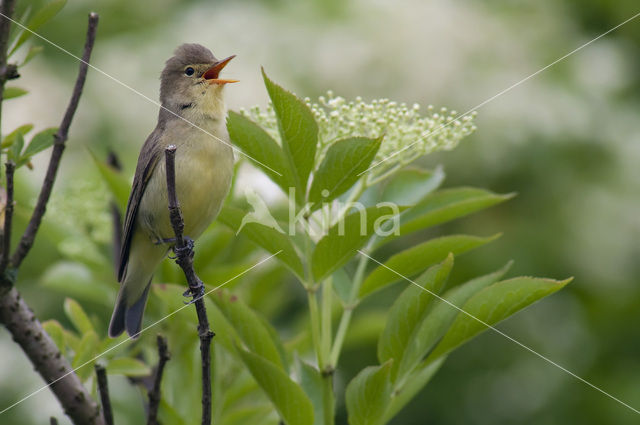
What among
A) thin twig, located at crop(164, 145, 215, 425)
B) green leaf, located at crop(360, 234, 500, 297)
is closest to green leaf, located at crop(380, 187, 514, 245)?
green leaf, located at crop(360, 234, 500, 297)

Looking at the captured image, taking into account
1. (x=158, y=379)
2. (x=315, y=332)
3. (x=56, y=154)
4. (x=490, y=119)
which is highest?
(x=56, y=154)

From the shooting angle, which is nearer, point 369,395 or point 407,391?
point 369,395

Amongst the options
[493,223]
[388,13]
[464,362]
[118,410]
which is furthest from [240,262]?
[388,13]

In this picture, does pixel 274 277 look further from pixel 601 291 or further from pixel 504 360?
pixel 601 291

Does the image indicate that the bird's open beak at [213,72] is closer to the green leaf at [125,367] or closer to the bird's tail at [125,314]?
the bird's tail at [125,314]

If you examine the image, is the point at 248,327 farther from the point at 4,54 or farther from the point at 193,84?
the point at 193,84

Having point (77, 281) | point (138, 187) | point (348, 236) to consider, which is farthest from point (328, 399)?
point (77, 281)

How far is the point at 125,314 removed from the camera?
204 cm

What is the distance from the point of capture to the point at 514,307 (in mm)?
1476

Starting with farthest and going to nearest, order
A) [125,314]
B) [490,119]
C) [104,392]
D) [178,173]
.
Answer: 1. [490,119]
2. [125,314]
3. [178,173]
4. [104,392]

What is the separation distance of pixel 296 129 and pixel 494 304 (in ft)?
1.60

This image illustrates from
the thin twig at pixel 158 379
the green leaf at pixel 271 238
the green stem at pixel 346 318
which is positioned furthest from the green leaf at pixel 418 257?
the thin twig at pixel 158 379

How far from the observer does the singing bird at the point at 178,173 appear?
1.91 m

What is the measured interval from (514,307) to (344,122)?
19.4 inches
